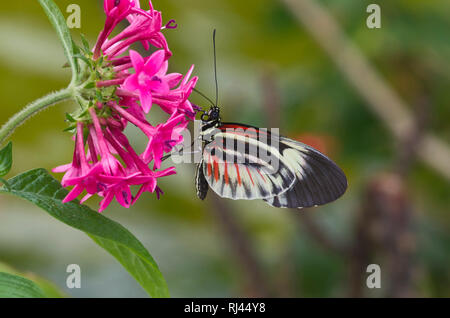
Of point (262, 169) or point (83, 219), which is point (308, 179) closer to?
point (262, 169)

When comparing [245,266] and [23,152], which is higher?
[23,152]

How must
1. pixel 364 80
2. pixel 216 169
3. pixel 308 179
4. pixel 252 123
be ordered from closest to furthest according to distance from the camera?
pixel 308 179, pixel 216 169, pixel 364 80, pixel 252 123

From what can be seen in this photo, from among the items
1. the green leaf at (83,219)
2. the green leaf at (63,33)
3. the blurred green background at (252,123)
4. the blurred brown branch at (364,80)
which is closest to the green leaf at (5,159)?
the green leaf at (83,219)

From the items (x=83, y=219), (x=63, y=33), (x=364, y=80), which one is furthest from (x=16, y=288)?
(x=364, y=80)

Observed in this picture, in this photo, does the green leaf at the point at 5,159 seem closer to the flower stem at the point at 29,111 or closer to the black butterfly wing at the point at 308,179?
the flower stem at the point at 29,111

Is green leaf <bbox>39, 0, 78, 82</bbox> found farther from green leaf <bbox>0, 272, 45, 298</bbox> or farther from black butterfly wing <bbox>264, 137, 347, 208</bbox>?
black butterfly wing <bbox>264, 137, 347, 208</bbox>
